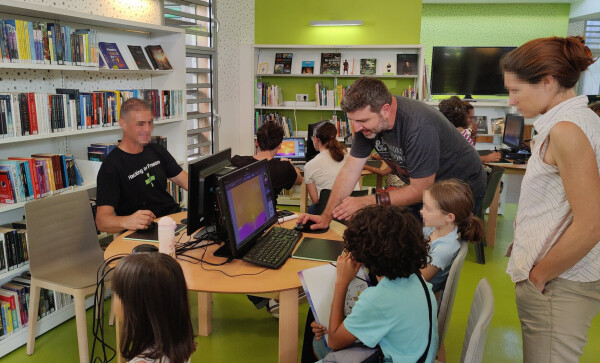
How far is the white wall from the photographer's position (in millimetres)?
6066

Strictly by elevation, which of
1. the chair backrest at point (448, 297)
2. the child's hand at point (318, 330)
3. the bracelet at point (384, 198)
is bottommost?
the child's hand at point (318, 330)

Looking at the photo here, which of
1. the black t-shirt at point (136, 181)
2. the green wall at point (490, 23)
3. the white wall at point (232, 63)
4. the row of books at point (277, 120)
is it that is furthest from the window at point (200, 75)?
the green wall at point (490, 23)

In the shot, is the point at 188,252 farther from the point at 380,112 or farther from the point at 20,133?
the point at 20,133

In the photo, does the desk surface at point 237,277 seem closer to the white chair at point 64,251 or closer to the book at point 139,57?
the white chair at point 64,251

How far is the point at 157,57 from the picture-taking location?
4223 millimetres

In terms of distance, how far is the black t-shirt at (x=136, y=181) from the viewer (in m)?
2.92

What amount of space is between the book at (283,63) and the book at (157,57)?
2.56 meters

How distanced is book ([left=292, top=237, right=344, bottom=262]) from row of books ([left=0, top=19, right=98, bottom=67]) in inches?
77.0

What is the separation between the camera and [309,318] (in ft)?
7.14

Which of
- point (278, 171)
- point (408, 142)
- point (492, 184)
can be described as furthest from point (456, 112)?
point (408, 142)

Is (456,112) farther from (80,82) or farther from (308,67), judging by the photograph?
(80,82)

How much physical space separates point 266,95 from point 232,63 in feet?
2.06

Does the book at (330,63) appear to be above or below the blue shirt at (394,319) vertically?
above

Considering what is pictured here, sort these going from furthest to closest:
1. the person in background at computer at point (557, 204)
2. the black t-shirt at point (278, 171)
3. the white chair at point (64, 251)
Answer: the black t-shirt at point (278, 171) → the white chair at point (64, 251) → the person in background at computer at point (557, 204)
